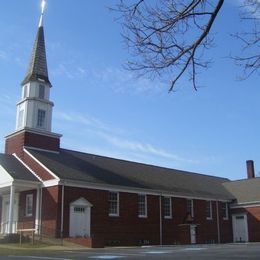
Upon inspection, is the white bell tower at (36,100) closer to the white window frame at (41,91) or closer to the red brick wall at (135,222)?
the white window frame at (41,91)

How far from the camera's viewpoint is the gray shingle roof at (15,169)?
3547cm

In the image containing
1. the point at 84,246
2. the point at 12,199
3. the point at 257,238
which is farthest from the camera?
the point at 257,238

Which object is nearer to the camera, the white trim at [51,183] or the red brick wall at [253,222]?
the white trim at [51,183]

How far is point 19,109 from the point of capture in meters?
41.2

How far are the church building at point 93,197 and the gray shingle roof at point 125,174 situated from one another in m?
0.11

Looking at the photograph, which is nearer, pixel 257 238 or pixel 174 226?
pixel 174 226

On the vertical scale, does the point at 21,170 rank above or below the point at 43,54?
below

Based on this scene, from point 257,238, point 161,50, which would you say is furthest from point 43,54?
point 161,50

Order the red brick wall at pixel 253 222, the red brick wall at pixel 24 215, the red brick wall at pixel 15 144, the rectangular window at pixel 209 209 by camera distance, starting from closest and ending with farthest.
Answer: the red brick wall at pixel 24 215, the red brick wall at pixel 15 144, the rectangular window at pixel 209 209, the red brick wall at pixel 253 222

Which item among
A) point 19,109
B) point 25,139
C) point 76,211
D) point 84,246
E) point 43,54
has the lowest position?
point 84,246

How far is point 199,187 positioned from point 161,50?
1597 inches

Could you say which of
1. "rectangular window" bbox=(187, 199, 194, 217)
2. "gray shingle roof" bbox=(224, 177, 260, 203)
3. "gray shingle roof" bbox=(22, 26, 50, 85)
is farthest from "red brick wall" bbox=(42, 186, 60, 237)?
"gray shingle roof" bbox=(224, 177, 260, 203)

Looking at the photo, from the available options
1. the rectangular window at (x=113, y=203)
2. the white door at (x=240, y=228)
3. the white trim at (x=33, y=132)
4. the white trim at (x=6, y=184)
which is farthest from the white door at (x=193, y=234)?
the white trim at (x=6, y=184)

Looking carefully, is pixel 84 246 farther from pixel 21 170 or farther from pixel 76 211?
pixel 21 170
